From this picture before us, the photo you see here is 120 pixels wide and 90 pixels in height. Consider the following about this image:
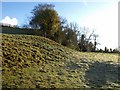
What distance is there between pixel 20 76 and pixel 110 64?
12359 mm

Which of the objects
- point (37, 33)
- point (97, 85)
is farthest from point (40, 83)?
point (37, 33)

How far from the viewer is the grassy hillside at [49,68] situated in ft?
71.5

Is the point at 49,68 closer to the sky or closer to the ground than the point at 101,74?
closer to the sky

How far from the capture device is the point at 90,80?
2373 centimetres

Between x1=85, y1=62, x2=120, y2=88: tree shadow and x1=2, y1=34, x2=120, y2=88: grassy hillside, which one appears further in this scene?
x1=85, y1=62, x2=120, y2=88: tree shadow

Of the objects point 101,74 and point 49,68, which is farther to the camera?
point 101,74

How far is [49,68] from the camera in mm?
26094

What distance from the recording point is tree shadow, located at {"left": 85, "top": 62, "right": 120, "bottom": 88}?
76.3ft

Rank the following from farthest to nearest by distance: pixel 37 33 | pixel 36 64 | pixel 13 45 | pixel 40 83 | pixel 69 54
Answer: pixel 37 33 < pixel 69 54 < pixel 13 45 < pixel 36 64 < pixel 40 83

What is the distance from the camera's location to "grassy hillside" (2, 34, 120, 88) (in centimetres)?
2180

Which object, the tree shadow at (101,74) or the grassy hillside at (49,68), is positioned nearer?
the grassy hillside at (49,68)

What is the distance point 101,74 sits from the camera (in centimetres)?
2638

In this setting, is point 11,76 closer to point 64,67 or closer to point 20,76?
point 20,76

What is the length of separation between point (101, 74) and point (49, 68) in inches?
193
